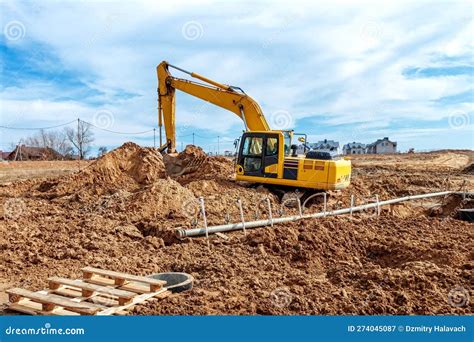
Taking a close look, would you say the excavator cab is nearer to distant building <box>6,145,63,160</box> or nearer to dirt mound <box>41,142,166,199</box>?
dirt mound <box>41,142,166,199</box>

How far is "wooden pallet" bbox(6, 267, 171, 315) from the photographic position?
15.1 feet

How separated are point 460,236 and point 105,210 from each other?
822 centimetres

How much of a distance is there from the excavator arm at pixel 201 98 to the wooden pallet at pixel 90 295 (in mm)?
9575

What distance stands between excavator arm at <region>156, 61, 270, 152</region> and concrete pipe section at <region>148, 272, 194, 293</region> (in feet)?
29.8

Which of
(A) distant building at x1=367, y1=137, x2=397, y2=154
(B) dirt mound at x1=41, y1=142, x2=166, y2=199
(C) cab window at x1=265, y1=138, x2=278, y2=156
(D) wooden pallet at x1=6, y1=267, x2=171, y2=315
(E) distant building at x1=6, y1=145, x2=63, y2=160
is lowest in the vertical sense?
(D) wooden pallet at x1=6, y1=267, x2=171, y2=315

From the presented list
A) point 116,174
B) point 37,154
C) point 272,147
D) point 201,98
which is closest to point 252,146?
point 272,147

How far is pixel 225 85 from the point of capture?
1492 centimetres

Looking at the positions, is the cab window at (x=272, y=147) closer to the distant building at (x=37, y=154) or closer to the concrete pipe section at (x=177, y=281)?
the concrete pipe section at (x=177, y=281)

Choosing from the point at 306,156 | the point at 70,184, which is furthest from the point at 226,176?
the point at 70,184

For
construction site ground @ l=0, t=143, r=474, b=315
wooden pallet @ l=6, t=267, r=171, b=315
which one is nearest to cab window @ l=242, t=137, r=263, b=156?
construction site ground @ l=0, t=143, r=474, b=315

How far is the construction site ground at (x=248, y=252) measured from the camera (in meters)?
4.95

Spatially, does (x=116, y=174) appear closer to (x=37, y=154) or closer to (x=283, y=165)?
(x=283, y=165)

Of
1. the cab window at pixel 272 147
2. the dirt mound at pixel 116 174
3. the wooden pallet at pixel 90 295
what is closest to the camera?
the wooden pallet at pixel 90 295

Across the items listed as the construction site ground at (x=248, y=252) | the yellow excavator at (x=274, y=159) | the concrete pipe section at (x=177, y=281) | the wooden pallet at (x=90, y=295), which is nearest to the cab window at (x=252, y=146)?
the yellow excavator at (x=274, y=159)
